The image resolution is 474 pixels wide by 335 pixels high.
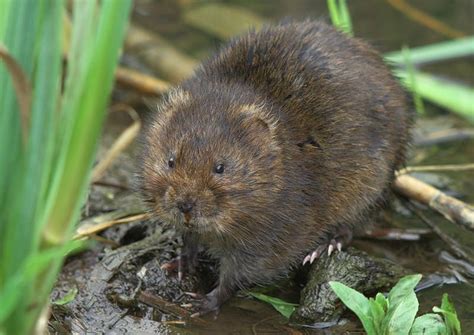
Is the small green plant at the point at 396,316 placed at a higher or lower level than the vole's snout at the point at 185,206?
lower

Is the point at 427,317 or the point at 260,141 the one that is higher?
the point at 260,141

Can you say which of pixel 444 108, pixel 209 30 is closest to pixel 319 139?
Answer: pixel 444 108

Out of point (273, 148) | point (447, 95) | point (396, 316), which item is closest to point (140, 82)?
point (447, 95)

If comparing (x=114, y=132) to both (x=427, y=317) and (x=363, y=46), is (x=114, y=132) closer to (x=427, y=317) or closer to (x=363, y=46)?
(x=363, y=46)

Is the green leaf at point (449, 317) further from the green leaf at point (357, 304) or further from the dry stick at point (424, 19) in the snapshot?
the dry stick at point (424, 19)

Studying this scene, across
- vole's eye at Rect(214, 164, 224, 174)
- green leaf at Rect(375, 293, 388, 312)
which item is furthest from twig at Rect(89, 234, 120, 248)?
green leaf at Rect(375, 293, 388, 312)

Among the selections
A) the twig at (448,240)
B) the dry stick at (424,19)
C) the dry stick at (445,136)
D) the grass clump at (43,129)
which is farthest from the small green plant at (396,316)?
the dry stick at (424,19)
